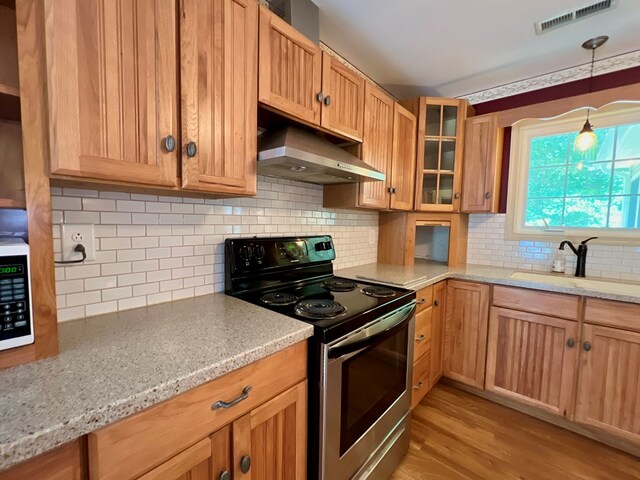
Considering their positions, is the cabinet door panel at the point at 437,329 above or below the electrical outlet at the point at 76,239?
below

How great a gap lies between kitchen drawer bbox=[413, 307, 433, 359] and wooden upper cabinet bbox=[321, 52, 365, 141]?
1240 mm

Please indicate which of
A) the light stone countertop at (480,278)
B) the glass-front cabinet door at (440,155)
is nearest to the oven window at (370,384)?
the light stone countertop at (480,278)

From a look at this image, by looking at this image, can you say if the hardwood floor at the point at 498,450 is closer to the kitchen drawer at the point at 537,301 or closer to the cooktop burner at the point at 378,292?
the kitchen drawer at the point at 537,301

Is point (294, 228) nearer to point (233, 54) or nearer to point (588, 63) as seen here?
point (233, 54)

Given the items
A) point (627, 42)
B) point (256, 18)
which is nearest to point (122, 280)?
point (256, 18)

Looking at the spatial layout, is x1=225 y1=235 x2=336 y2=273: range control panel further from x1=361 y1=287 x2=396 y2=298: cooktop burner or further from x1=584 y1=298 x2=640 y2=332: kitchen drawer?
x1=584 y1=298 x2=640 y2=332: kitchen drawer

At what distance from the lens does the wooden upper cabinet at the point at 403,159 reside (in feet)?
6.98

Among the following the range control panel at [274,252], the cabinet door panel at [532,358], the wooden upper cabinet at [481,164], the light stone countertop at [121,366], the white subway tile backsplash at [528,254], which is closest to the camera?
the light stone countertop at [121,366]

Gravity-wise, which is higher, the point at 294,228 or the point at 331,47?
the point at 331,47

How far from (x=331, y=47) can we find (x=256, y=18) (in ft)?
2.95

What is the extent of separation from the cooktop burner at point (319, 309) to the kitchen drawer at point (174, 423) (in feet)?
0.75

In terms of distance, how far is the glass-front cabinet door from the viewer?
7.80ft

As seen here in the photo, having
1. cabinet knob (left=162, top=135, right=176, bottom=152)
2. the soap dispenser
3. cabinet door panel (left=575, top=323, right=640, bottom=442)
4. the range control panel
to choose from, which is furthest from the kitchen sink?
cabinet knob (left=162, top=135, right=176, bottom=152)

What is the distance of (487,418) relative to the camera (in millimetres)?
1947
